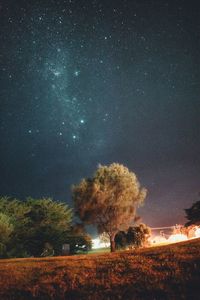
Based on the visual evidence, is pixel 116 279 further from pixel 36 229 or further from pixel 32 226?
pixel 32 226

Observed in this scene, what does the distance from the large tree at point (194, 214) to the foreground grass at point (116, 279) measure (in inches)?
1148

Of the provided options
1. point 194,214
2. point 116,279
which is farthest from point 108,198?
point 116,279

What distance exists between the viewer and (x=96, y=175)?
→ 1642 inches

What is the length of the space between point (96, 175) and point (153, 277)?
1216 inches

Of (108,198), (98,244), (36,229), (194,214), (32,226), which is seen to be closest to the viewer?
(108,198)

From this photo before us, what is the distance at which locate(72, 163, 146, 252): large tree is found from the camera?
40094mm

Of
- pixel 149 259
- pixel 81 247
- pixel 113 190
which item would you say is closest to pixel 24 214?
pixel 81 247

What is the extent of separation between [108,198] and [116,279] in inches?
1135

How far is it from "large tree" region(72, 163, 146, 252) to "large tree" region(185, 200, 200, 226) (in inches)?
285

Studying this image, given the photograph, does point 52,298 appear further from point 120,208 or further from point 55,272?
point 120,208

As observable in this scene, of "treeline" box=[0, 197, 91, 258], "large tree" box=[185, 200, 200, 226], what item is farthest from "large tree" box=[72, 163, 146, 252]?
"large tree" box=[185, 200, 200, 226]

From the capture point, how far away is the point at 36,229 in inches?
1800

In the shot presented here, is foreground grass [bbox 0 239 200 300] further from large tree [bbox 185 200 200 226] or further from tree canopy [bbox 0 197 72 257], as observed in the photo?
large tree [bbox 185 200 200 226]

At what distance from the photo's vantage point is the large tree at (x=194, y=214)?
42.3m
